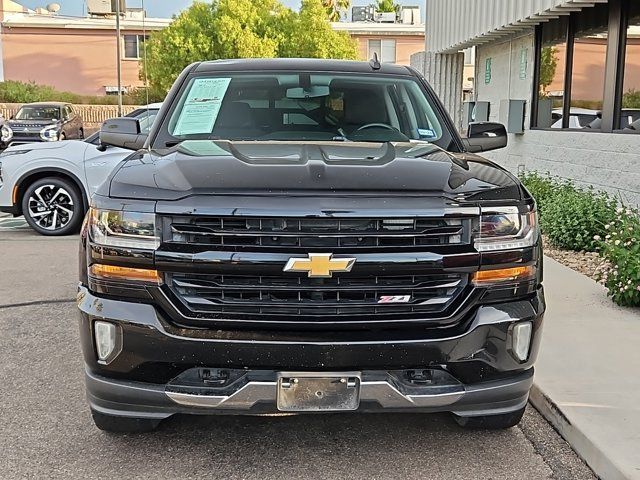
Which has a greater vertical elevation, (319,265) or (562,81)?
(562,81)

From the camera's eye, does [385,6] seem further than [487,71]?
Yes

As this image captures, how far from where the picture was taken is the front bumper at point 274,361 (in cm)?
290

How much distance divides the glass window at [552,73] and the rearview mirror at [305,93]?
6.72 meters

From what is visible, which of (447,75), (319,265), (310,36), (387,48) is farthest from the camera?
(387,48)

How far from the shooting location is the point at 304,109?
452 cm

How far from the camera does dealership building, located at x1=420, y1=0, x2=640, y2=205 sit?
27.4ft

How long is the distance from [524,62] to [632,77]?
11.7 ft

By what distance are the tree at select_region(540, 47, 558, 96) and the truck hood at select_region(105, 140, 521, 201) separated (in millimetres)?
7735

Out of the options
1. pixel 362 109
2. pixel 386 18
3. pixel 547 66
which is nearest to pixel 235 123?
pixel 362 109

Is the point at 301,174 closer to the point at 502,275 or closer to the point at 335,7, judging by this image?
the point at 502,275

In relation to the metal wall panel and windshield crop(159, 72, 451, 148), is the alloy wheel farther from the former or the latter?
the metal wall panel

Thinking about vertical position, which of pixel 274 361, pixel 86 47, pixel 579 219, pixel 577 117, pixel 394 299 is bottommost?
pixel 579 219

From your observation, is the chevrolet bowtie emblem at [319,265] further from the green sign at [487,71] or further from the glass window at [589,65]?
the green sign at [487,71]

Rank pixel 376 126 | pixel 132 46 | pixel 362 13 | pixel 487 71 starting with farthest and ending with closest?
pixel 362 13 < pixel 132 46 < pixel 487 71 < pixel 376 126
